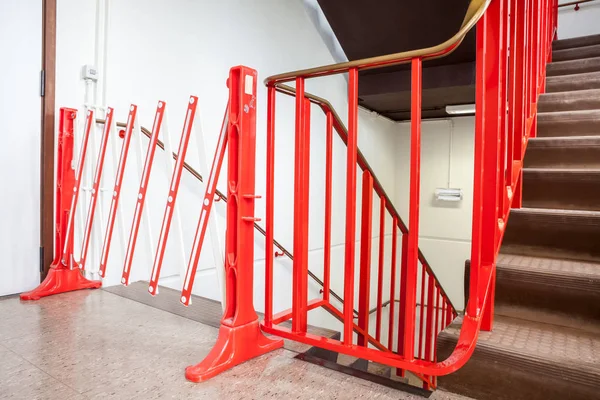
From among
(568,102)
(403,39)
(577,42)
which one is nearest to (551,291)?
(568,102)

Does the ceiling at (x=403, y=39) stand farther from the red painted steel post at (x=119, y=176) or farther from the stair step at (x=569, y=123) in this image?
the red painted steel post at (x=119, y=176)

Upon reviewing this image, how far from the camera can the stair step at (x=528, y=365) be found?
3.28ft

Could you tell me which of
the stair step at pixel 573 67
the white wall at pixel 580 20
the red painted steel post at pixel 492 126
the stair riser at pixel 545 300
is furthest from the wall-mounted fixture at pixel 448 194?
the red painted steel post at pixel 492 126

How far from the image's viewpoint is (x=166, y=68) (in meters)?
2.82

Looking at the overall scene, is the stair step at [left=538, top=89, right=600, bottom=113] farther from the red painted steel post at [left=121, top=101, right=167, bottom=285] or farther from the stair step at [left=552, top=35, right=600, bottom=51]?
the red painted steel post at [left=121, top=101, right=167, bottom=285]

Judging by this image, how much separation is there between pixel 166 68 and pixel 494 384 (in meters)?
2.73

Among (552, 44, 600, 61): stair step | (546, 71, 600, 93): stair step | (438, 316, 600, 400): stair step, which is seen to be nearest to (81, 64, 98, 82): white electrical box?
(438, 316, 600, 400): stair step

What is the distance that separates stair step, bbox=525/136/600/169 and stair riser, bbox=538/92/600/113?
52cm

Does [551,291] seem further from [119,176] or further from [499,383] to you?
[119,176]

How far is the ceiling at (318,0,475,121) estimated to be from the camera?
3.48m

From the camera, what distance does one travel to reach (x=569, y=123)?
79.4 inches

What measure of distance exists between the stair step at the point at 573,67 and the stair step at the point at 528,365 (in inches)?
88.2

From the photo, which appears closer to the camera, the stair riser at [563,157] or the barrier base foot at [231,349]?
the barrier base foot at [231,349]

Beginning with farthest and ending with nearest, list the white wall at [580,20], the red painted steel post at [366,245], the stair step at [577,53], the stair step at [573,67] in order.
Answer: the white wall at [580,20]
the stair step at [577,53]
the stair step at [573,67]
the red painted steel post at [366,245]
